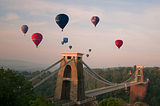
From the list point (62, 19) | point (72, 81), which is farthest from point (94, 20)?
point (72, 81)

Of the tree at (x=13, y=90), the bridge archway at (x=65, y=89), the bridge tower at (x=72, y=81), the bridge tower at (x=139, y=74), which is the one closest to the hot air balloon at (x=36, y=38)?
the bridge tower at (x=72, y=81)

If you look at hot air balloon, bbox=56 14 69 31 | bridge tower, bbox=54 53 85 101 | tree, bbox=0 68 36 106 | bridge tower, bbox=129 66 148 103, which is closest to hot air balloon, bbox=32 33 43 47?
hot air balloon, bbox=56 14 69 31

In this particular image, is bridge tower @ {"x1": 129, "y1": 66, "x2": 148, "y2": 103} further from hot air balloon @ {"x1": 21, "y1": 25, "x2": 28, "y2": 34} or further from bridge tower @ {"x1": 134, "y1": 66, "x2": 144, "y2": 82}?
hot air balloon @ {"x1": 21, "y1": 25, "x2": 28, "y2": 34}

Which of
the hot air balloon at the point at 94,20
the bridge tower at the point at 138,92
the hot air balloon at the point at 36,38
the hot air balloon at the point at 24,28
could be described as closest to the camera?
the hot air balloon at the point at 36,38

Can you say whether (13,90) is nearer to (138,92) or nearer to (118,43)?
(118,43)

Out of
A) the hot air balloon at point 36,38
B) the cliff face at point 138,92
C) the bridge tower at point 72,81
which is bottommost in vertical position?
the cliff face at point 138,92

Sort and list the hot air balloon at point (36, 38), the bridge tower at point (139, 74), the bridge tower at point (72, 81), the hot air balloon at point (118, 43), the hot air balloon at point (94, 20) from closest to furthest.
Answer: the bridge tower at point (72, 81)
the hot air balloon at point (36, 38)
the hot air balloon at point (94, 20)
the hot air balloon at point (118, 43)
the bridge tower at point (139, 74)

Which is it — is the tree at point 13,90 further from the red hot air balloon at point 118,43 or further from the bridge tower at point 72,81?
the red hot air balloon at point 118,43

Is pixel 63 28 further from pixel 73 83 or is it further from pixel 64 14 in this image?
pixel 73 83
